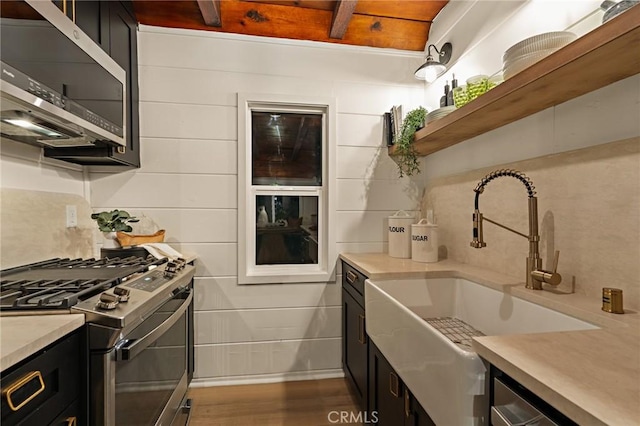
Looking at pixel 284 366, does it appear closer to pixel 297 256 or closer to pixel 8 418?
pixel 297 256

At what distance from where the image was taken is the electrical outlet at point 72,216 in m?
1.76

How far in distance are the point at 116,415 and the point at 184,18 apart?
2.29 meters

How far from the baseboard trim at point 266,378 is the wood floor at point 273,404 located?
0.10ft

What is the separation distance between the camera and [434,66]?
192 cm

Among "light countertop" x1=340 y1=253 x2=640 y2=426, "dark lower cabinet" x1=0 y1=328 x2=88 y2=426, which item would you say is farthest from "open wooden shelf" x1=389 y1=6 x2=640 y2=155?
"dark lower cabinet" x1=0 y1=328 x2=88 y2=426

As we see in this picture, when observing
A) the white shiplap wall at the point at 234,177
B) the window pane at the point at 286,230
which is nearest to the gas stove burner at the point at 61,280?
the white shiplap wall at the point at 234,177

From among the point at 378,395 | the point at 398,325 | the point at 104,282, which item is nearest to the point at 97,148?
the point at 104,282

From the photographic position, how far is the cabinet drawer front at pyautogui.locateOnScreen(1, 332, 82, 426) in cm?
66

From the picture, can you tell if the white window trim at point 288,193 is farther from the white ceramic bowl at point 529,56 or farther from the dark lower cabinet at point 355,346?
the white ceramic bowl at point 529,56

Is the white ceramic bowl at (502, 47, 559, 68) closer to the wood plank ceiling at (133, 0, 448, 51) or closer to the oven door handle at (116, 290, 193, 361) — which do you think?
the wood plank ceiling at (133, 0, 448, 51)

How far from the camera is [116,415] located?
952 mm

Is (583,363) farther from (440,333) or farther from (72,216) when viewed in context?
(72,216)

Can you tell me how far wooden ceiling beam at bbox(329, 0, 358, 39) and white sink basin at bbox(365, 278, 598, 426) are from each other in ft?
5.67

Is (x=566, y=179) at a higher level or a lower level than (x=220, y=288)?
higher
